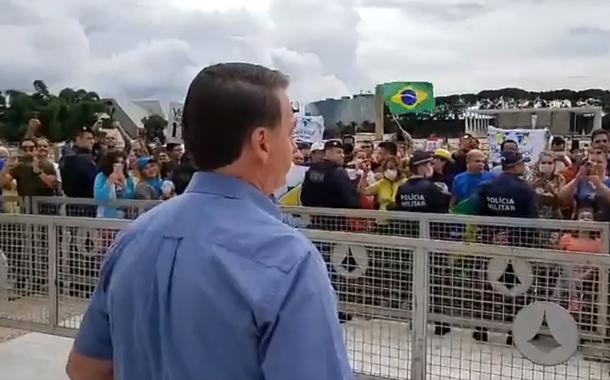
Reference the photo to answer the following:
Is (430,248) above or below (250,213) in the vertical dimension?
below

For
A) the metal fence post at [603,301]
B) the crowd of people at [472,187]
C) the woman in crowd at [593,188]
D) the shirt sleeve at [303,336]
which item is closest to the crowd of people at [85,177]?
the crowd of people at [472,187]

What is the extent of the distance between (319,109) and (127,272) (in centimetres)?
1609

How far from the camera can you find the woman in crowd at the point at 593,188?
582 centimetres

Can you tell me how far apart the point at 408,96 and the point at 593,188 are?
1099 centimetres

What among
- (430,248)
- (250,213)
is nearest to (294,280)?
(250,213)

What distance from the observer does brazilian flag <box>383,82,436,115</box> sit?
1662 centimetres

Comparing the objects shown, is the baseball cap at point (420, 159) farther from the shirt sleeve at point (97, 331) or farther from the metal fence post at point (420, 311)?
the shirt sleeve at point (97, 331)

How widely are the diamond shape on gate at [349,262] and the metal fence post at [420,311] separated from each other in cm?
37

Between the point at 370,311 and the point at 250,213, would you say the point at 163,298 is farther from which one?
the point at 370,311

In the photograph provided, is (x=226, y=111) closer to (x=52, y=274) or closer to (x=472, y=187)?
(x=52, y=274)

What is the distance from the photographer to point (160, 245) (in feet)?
4.20

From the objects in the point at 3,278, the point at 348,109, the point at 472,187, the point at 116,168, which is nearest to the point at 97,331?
the point at 3,278

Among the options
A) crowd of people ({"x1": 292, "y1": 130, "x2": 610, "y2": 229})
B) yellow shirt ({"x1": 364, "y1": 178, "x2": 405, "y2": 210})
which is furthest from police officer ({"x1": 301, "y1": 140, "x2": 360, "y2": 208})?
yellow shirt ({"x1": 364, "y1": 178, "x2": 405, "y2": 210})

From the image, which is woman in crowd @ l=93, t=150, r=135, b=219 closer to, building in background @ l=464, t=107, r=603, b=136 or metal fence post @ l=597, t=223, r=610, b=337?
metal fence post @ l=597, t=223, r=610, b=337
